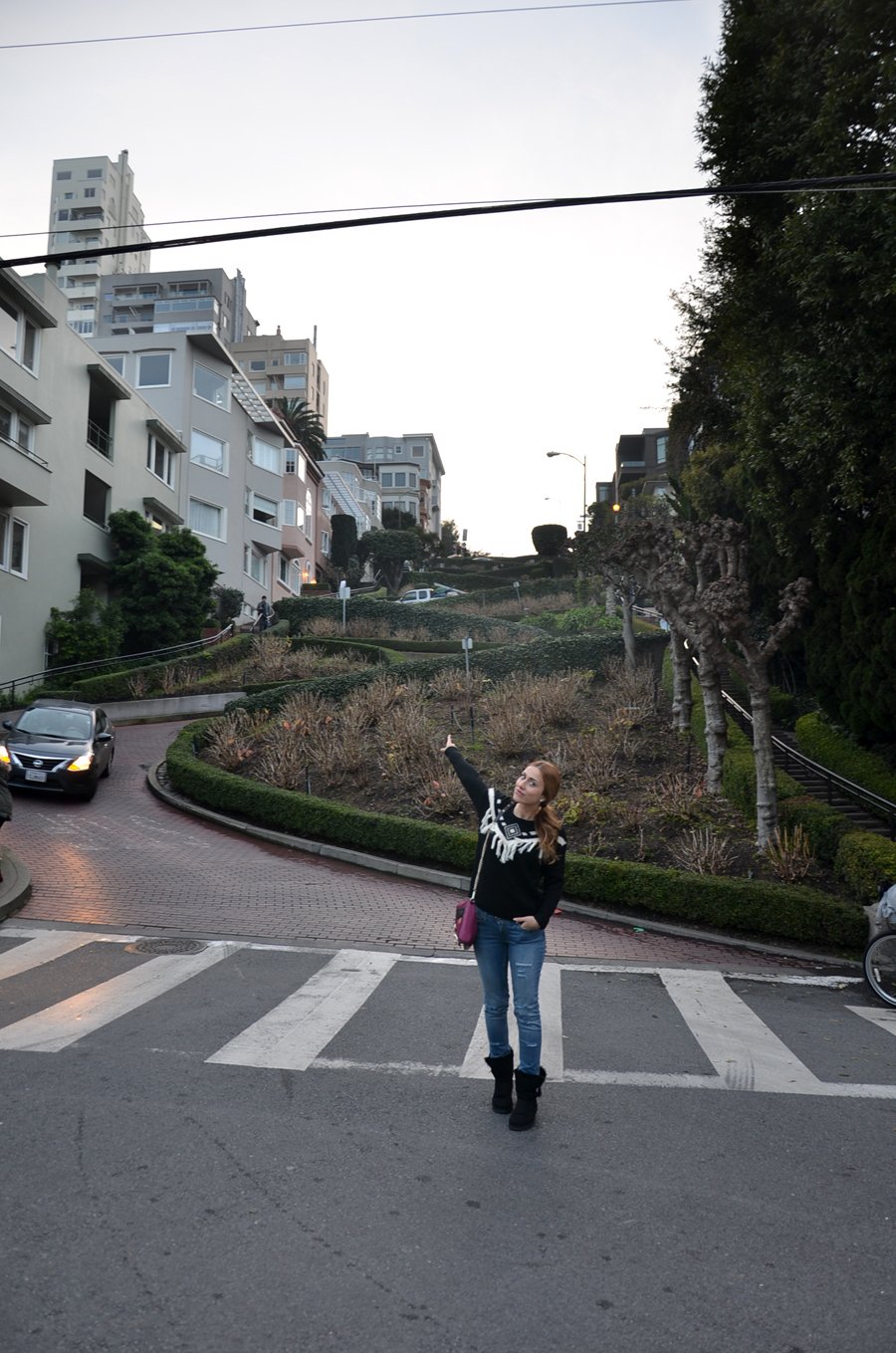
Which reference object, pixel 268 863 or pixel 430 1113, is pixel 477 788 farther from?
pixel 268 863

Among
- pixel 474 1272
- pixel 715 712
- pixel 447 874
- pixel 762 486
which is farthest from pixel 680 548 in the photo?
pixel 474 1272

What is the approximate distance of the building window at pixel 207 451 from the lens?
148ft

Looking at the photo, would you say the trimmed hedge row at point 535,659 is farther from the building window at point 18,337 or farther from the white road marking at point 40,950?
the white road marking at point 40,950

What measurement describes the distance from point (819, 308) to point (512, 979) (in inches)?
435

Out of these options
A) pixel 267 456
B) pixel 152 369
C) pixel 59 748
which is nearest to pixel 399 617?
pixel 267 456

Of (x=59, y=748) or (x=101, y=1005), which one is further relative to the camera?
(x=59, y=748)

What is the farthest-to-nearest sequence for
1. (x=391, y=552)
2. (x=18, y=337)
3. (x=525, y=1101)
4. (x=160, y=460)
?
(x=391, y=552)
(x=160, y=460)
(x=18, y=337)
(x=525, y=1101)

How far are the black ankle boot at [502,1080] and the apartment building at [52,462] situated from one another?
25345 mm

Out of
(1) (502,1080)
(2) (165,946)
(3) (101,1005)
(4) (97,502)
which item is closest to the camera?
(1) (502,1080)

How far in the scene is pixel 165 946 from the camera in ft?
32.7

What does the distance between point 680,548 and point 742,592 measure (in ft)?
21.7

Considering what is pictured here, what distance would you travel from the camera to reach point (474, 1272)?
371 centimetres

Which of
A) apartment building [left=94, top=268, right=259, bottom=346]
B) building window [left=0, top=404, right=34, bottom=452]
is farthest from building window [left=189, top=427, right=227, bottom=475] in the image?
apartment building [left=94, top=268, right=259, bottom=346]

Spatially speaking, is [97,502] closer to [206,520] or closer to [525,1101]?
[206,520]
